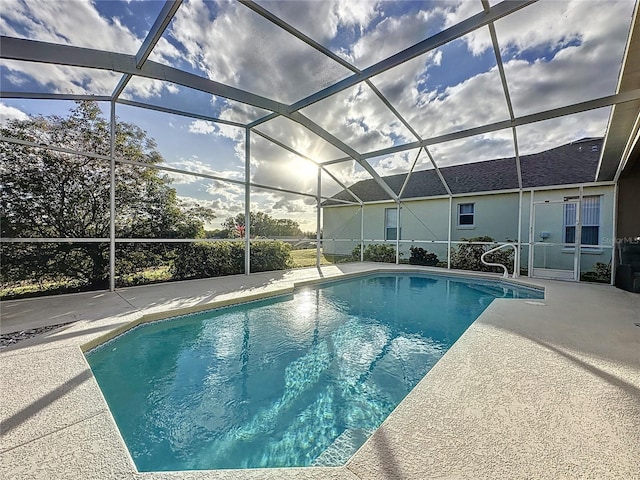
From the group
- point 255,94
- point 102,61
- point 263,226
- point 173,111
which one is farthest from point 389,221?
point 102,61

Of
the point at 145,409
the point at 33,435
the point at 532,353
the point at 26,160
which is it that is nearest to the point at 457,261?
the point at 532,353

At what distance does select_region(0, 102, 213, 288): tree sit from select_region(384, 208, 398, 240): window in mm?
8997

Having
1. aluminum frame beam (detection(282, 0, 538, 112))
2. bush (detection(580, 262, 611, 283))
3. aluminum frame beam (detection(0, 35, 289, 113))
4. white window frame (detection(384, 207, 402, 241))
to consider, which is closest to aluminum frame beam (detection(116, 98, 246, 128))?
aluminum frame beam (detection(0, 35, 289, 113))

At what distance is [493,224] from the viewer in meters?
10.4

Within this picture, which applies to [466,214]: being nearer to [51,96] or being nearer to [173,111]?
[173,111]

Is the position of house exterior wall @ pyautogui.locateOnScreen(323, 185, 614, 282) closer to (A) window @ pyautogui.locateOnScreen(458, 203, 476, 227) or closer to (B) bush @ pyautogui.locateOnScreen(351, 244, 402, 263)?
(A) window @ pyautogui.locateOnScreen(458, 203, 476, 227)

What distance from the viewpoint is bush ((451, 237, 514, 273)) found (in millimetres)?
9555

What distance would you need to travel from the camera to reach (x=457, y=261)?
10547 millimetres

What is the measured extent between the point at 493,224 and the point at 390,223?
4142mm

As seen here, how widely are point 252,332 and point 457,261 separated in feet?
29.1

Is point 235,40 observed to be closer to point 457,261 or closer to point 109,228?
point 109,228

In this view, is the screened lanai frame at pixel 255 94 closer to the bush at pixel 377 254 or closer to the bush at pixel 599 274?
the bush at pixel 599 274

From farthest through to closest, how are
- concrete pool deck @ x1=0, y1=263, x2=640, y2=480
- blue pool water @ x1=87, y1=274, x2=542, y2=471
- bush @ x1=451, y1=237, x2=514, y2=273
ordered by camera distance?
bush @ x1=451, y1=237, x2=514, y2=273
blue pool water @ x1=87, y1=274, x2=542, y2=471
concrete pool deck @ x1=0, y1=263, x2=640, y2=480

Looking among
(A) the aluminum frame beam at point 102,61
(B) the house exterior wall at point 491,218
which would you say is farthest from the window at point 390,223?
(A) the aluminum frame beam at point 102,61
